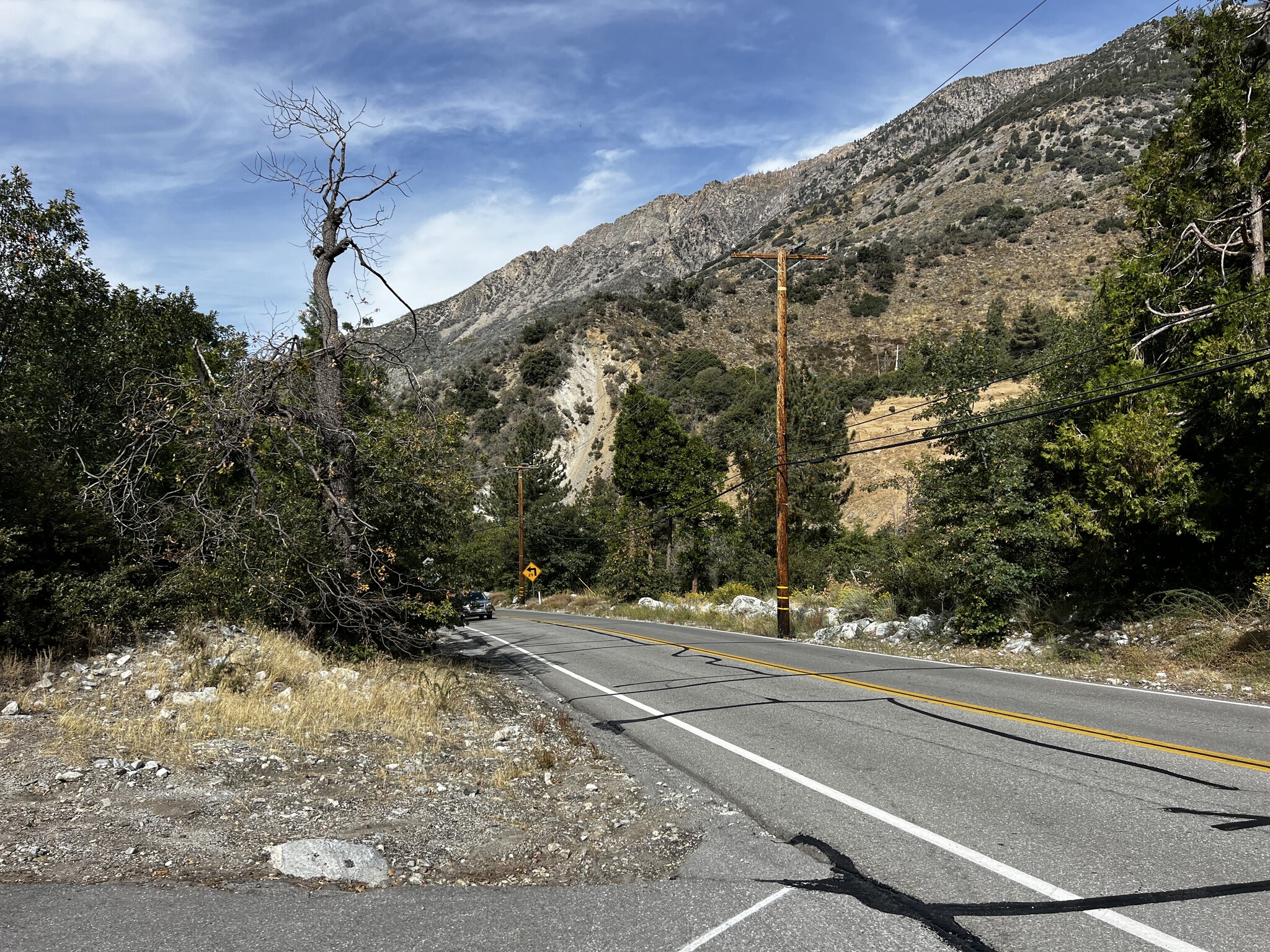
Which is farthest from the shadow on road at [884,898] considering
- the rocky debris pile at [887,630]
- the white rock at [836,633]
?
the white rock at [836,633]

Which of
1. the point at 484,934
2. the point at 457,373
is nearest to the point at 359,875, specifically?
the point at 484,934

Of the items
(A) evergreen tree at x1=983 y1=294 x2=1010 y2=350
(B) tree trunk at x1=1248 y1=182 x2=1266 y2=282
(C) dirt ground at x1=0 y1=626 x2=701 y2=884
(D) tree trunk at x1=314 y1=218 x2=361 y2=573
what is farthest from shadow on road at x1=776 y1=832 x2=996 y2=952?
(A) evergreen tree at x1=983 y1=294 x2=1010 y2=350

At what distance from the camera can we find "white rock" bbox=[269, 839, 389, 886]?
4461 millimetres

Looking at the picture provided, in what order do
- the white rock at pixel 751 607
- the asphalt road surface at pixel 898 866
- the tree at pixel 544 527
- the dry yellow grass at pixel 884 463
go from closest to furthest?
the asphalt road surface at pixel 898 866, the white rock at pixel 751 607, the dry yellow grass at pixel 884 463, the tree at pixel 544 527

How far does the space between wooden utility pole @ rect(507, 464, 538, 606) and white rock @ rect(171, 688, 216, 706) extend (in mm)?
33771

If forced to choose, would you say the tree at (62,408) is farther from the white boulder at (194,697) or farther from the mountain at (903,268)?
the mountain at (903,268)

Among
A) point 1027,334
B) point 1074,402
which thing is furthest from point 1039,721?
point 1027,334

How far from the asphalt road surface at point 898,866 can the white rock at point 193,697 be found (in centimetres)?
442

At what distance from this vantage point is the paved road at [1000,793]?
3.85m

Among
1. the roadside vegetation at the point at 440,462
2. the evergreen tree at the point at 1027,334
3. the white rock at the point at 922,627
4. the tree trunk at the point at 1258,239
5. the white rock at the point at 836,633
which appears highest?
the evergreen tree at the point at 1027,334

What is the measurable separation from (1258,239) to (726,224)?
184034 mm

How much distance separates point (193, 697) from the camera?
8312 mm

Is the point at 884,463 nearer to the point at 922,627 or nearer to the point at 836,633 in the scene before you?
the point at 836,633

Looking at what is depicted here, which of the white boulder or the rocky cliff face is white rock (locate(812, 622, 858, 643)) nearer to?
the white boulder
